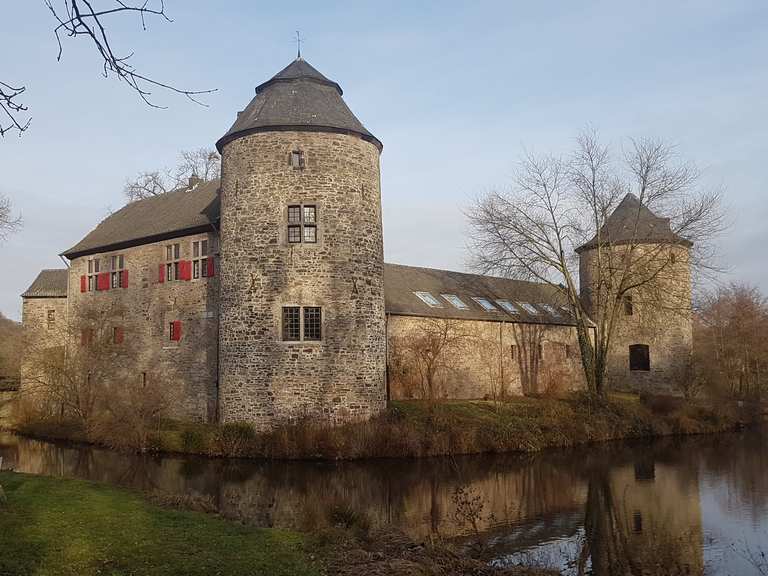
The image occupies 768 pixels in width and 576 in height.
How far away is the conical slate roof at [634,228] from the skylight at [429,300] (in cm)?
659

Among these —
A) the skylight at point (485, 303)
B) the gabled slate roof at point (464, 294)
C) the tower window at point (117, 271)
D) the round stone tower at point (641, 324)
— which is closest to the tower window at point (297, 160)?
the gabled slate roof at point (464, 294)

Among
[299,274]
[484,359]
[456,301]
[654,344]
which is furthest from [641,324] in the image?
[299,274]

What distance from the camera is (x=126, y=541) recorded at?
807 cm

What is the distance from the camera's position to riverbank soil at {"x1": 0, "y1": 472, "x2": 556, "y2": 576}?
23.5 ft

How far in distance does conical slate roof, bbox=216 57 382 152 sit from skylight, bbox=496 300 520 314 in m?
11.6

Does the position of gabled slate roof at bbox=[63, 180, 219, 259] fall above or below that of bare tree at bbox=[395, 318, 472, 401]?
above

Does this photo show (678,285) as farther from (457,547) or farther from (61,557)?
(61,557)

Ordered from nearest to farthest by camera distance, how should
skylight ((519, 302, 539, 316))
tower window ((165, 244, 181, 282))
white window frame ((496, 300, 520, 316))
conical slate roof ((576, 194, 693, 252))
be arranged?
tower window ((165, 244, 181, 282))
conical slate roof ((576, 194, 693, 252))
white window frame ((496, 300, 520, 316))
skylight ((519, 302, 539, 316))

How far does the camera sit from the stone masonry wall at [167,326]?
23.2 meters

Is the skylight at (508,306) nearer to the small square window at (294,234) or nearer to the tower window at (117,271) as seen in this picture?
the small square window at (294,234)

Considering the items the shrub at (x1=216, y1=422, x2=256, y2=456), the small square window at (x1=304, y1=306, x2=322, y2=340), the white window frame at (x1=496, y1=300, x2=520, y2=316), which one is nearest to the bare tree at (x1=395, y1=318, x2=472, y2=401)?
the white window frame at (x1=496, y1=300, x2=520, y2=316)

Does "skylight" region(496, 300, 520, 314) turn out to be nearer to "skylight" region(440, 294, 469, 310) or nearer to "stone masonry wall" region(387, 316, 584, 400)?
"stone masonry wall" region(387, 316, 584, 400)

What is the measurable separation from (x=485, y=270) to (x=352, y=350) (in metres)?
7.63

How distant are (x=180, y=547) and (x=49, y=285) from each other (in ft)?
86.5
